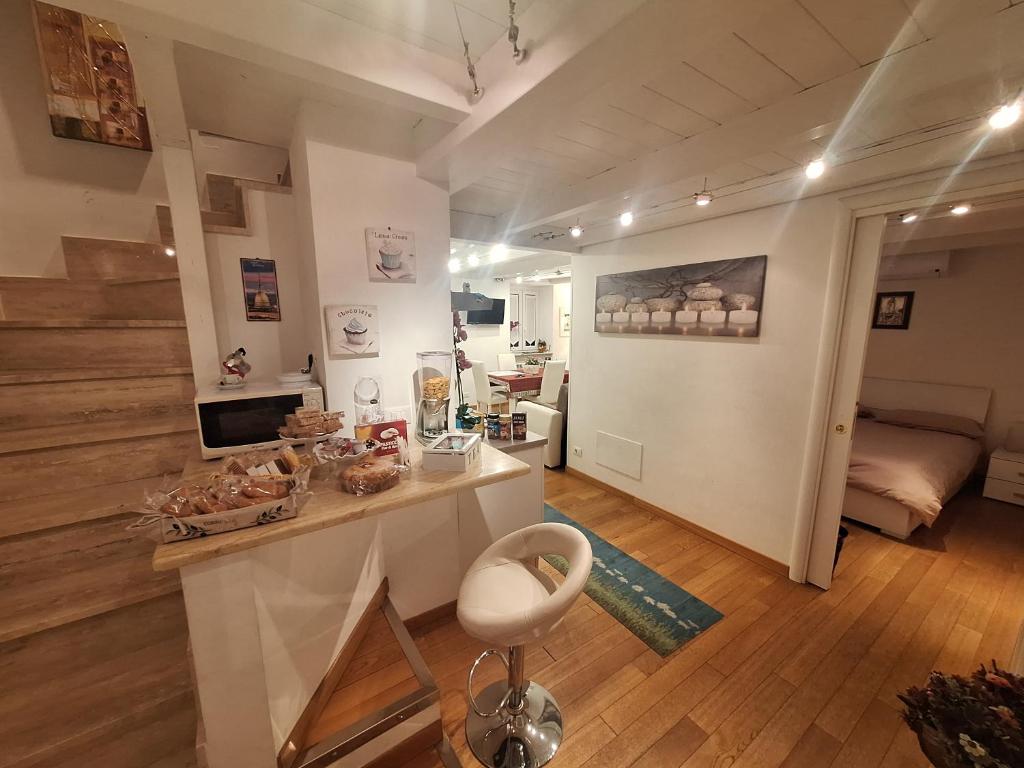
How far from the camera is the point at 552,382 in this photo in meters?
4.25

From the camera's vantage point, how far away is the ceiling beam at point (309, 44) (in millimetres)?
873

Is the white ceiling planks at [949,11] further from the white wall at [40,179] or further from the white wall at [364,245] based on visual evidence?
the white wall at [40,179]

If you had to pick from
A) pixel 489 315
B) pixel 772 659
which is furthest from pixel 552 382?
pixel 489 315

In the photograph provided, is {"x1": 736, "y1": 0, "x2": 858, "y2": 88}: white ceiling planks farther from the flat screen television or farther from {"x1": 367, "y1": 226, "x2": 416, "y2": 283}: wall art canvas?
the flat screen television

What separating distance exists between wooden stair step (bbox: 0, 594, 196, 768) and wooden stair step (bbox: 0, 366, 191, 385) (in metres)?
0.94

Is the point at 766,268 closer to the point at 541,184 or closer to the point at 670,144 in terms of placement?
the point at 670,144

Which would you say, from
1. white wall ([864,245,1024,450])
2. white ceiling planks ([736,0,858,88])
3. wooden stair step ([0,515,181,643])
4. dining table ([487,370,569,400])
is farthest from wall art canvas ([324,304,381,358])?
white wall ([864,245,1024,450])

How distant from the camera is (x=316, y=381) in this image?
1.75 m

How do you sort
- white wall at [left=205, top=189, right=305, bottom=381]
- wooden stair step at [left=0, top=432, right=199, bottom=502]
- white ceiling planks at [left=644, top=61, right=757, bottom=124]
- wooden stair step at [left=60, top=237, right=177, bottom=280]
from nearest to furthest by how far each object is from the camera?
white ceiling planks at [left=644, top=61, right=757, bottom=124], wooden stair step at [left=0, top=432, right=199, bottom=502], white wall at [left=205, top=189, right=305, bottom=381], wooden stair step at [left=60, top=237, right=177, bottom=280]

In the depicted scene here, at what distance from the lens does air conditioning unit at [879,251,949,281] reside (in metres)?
3.73

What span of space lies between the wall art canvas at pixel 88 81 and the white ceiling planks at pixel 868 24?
9.76 ft

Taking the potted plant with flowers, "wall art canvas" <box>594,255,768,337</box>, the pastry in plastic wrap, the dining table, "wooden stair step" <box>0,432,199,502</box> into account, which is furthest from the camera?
the dining table

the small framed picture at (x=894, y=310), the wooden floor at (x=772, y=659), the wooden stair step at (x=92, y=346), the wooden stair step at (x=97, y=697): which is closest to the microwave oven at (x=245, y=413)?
the wooden stair step at (x=92, y=346)

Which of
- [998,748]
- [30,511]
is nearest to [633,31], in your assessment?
[998,748]
